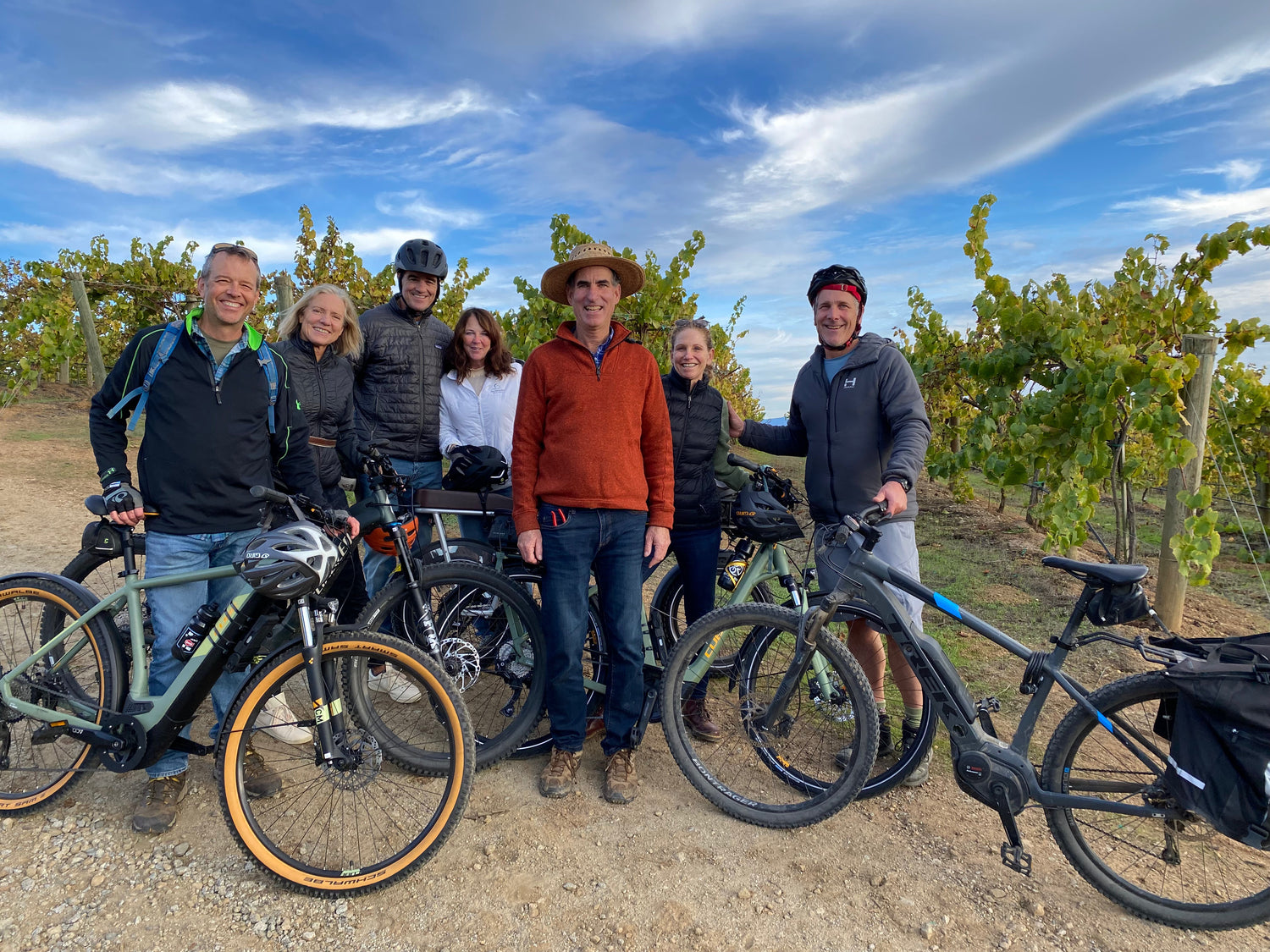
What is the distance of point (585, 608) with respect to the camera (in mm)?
2982

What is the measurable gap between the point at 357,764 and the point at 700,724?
1516 mm

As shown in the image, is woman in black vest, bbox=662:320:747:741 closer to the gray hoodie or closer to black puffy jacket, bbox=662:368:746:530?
black puffy jacket, bbox=662:368:746:530

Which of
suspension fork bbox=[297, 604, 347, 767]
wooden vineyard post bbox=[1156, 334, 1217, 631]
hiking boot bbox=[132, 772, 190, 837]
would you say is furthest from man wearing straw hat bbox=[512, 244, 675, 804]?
wooden vineyard post bbox=[1156, 334, 1217, 631]

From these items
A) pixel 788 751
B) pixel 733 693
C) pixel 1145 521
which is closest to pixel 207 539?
pixel 733 693

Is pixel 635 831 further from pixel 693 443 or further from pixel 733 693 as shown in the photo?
pixel 693 443

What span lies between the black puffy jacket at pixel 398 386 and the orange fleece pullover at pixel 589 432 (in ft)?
3.76

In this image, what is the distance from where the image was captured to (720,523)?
134 inches

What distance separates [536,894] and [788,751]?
46.1 inches

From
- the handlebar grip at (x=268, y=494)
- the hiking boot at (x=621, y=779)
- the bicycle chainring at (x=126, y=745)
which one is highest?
the handlebar grip at (x=268, y=494)

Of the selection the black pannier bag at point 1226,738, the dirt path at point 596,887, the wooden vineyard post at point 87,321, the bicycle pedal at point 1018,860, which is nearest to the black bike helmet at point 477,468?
the dirt path at point 596,887

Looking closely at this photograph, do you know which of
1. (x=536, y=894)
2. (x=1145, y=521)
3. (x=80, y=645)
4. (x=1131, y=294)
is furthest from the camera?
(x=1145, y=521)

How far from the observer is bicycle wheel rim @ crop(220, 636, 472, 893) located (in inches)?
93.7

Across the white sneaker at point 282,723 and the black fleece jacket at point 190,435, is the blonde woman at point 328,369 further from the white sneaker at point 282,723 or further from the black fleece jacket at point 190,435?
the black fleece jacket at point 190,435

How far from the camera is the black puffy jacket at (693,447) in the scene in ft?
10.9
